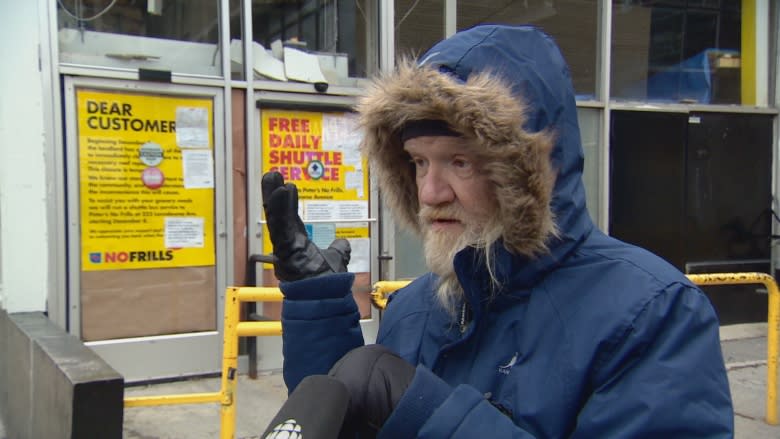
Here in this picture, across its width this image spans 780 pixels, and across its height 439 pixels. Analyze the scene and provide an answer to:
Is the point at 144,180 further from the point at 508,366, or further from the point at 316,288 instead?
the point at 508,366

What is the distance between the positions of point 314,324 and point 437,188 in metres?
0.49

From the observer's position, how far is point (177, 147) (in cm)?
523

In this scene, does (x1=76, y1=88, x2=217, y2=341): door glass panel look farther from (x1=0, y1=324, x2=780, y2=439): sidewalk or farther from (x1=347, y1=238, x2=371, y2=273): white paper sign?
(x1=347, y1=238, x2=371, y2=273): white paper sign

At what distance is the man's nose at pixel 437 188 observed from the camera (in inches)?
63.7

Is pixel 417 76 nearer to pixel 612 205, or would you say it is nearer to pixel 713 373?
pixel 713 373

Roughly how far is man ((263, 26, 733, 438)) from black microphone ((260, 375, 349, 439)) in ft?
0.22

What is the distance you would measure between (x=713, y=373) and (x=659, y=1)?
6746 millimetres

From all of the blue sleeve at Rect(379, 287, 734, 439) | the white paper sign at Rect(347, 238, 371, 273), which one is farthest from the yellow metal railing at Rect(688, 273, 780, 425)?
the blue sleeve at Rect(379, 287, 734, 439)

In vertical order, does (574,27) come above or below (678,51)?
above

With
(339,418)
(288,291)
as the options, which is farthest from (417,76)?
(339,418)

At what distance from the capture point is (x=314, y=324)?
1.79 meters

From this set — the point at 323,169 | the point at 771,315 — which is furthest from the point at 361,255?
the point at 771,315

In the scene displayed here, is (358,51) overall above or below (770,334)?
above

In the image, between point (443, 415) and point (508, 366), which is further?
point (508, 366)
